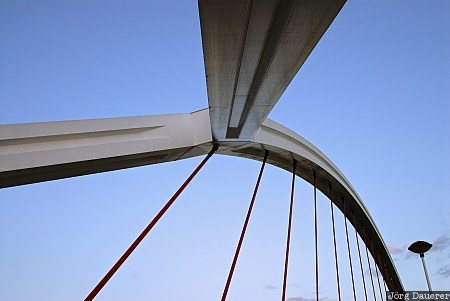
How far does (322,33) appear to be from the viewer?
3273 mm

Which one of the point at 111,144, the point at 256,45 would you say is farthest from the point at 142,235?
the point at 256,45

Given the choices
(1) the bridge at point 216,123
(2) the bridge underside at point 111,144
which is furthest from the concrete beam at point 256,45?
(2) the bridge underside at point 111,144

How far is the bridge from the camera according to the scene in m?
3.14

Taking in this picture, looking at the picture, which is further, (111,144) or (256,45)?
(111,144)

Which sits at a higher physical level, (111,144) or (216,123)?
(216,123)

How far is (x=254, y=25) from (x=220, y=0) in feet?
1.69

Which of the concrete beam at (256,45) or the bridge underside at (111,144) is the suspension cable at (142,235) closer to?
the bridge underside at (111,144)

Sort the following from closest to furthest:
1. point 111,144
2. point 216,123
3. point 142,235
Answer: point 142,235, point 111,144, point 216,123

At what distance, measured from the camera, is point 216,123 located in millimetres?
5336

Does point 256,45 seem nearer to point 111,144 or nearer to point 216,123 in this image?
point 216,123

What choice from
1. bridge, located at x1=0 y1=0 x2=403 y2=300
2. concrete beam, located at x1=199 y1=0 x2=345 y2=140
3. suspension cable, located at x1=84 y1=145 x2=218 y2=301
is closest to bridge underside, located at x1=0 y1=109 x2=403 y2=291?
bridge, located at x1=0 y1=0 x2=403 y2=300

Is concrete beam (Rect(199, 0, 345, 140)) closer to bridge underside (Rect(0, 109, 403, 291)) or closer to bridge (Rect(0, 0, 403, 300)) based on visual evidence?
bridge (Rect(0, 0, 403, 300))

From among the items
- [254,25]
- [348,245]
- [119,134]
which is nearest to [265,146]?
[119,134]

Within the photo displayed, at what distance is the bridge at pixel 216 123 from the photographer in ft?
10.3
